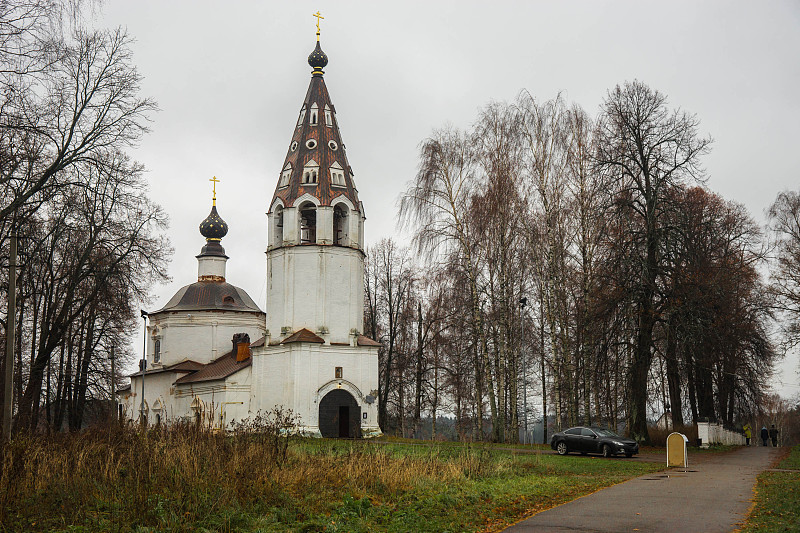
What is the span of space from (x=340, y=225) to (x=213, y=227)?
18.1 m

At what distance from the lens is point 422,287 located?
50.1 meters

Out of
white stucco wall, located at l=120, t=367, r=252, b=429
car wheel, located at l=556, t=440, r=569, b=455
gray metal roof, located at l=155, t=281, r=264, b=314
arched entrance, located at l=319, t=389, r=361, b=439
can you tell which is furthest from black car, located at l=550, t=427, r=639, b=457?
gray metal roof, located at l=155, t=281, r=264, b=314

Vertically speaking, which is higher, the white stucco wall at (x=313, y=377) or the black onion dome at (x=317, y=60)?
the black onion dome at (x=317, y=60)

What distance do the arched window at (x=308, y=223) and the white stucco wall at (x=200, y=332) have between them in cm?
1320

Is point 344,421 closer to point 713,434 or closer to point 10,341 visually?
point 713,434

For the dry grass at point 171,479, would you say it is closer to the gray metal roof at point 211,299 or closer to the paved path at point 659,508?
the paved path at point 659,508

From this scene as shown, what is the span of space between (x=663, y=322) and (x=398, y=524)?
880 inches

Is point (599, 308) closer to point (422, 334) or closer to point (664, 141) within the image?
point (664, 141)

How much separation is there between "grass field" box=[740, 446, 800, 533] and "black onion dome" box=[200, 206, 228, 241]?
4651 cm

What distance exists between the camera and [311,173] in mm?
43969

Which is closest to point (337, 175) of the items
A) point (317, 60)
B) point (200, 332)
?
point (317, 60)

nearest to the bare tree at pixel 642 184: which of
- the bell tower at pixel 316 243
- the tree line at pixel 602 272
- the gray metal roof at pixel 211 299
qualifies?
the tree line at pixel 602 272

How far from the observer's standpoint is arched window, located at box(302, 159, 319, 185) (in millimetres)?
43750

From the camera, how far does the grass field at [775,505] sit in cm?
1046
